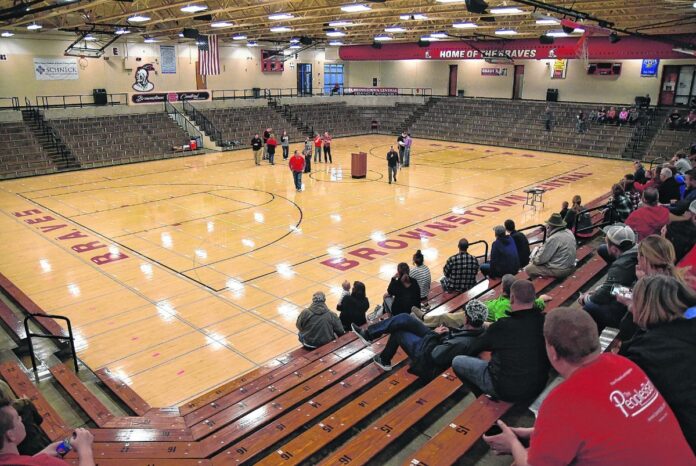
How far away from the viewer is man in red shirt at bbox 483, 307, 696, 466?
2.24 metres

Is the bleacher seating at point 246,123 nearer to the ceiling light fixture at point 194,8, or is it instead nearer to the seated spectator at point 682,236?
the ceiling light fixture at point 194,8

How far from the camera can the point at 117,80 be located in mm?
31859

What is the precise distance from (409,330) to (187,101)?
28910 mm

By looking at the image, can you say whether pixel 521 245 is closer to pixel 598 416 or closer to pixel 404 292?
pixel 404 292

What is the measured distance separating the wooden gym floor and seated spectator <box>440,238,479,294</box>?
2013 millimetres

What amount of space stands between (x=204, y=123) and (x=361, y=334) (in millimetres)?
26060

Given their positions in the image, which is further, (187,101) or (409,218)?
(187,101)

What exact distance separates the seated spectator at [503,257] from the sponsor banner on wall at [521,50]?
19.4 m

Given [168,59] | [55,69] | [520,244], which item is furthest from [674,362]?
[168,59]

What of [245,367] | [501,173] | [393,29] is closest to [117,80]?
[393,29]

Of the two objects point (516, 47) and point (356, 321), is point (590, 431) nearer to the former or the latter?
point (356, 321)

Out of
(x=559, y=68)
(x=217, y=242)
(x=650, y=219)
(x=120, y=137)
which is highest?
(x=559, y=68)

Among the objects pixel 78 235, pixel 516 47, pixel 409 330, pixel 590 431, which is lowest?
pixel 78 235

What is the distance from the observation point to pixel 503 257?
8.58 meters
